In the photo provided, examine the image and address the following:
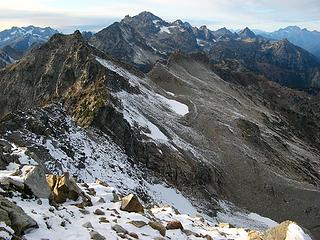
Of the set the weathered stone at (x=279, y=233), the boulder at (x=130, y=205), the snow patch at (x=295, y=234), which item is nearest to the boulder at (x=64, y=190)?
the boulder at (x=130, y=205)

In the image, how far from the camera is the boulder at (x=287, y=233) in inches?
656

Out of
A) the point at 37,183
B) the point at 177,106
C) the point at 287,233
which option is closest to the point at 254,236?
the point at 287,233

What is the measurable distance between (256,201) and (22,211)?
47.5 meters

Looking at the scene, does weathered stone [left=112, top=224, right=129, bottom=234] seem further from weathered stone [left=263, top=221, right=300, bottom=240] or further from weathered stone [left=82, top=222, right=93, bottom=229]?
weathered stone [left=263, top=221, right=300, bottom=240]

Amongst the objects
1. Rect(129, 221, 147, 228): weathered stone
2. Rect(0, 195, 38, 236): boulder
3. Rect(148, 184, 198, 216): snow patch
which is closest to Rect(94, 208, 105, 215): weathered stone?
Rect(129, 221, 147, 228): weathered stone

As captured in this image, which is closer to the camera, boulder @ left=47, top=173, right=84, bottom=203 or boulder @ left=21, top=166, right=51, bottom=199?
boulder @ left=21, top=166, right=51, bottom=199

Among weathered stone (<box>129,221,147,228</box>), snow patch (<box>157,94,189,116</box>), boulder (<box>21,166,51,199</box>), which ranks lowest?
snow patch (<box>157,94,189,116</box>)

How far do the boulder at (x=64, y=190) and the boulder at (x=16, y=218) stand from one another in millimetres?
3373

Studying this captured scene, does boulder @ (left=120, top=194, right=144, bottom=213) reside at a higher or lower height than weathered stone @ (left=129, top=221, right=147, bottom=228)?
lower

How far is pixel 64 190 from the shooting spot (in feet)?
60.8

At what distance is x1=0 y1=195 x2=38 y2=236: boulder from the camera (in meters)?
13.8

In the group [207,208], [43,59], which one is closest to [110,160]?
[207,208]

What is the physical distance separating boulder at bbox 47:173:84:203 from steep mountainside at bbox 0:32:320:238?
569cm

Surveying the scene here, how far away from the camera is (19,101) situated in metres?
85.8
